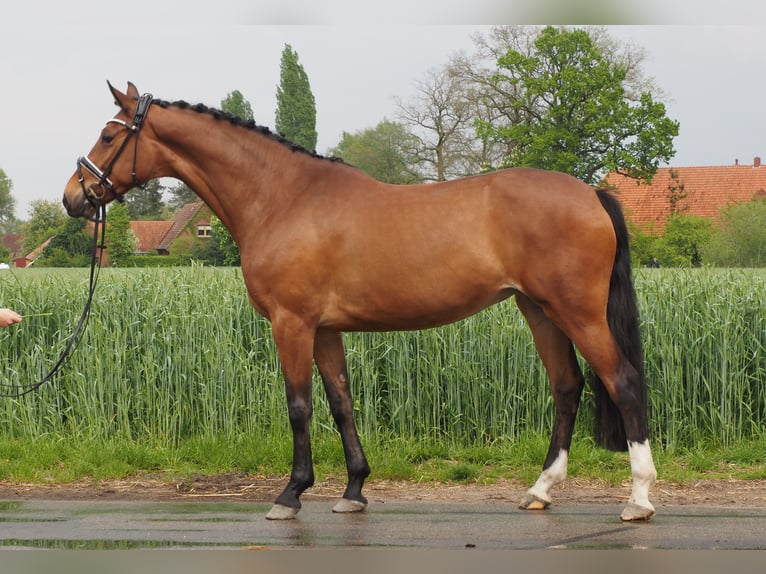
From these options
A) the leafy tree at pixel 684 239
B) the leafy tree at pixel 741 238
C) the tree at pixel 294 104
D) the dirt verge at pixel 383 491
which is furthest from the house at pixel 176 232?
the dirt verge at pixel 383 491

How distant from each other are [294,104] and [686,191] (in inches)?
1248

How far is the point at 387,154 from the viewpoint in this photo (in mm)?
71125

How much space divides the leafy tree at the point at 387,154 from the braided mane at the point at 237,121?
58.1 meters

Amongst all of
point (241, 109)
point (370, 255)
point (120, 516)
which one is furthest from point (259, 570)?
point (241, 109)

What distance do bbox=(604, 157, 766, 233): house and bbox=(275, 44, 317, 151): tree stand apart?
23665 millimetres

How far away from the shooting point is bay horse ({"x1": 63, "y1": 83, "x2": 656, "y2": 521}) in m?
5.94

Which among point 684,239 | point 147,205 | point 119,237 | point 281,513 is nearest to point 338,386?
point 281,513

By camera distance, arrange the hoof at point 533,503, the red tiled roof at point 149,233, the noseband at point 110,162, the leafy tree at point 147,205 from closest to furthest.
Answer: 1. the hoof at point 533,503
2. the noseband at point 110,162
3. the red tiled roof at point 149,233
4. the leafy tree at point 147,205

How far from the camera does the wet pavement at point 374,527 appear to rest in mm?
5125

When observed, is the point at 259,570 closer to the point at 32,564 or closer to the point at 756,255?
the point at 32,564

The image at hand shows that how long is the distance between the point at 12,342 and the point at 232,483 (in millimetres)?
3315

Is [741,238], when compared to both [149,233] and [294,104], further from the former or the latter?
[149,233]

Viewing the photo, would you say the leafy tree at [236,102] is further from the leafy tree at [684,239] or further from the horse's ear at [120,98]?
the horse's ear at [120,98]

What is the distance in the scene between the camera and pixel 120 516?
6.02 meters
